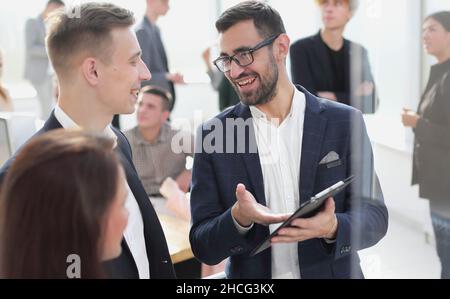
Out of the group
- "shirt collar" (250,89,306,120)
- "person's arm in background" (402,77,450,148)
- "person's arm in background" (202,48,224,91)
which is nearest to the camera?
"shirt collar" (250,89,306,120)

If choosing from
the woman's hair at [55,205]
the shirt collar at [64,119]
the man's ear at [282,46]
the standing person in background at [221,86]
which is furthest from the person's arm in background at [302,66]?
the standing person in background at [221,86]

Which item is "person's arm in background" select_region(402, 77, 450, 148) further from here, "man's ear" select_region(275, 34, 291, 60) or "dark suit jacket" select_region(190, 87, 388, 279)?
"man's ear" select_region(275, 34, 291, 60)

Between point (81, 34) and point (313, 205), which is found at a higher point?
point (81, 34)

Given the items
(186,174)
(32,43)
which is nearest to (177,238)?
(186,174)

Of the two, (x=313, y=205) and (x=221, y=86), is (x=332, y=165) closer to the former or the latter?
(x=313, y=205)

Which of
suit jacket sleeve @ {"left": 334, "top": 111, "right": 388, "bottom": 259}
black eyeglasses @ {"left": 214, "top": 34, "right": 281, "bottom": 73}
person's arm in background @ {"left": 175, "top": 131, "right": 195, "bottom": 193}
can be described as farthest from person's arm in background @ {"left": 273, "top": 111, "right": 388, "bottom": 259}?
person's arm in background @ {"left": 175, "top": 131, "right": 195, "bottom": 193}

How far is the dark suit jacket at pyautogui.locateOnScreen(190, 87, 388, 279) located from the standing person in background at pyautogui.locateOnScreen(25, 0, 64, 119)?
2.33 m

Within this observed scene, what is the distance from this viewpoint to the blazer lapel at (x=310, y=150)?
0.95 meters

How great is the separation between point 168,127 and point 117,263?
3.91 feet

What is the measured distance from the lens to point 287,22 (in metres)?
1.15

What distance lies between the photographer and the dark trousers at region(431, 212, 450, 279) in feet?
4.86

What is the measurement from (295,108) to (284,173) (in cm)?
13

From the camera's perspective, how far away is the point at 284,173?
0.98 meters
